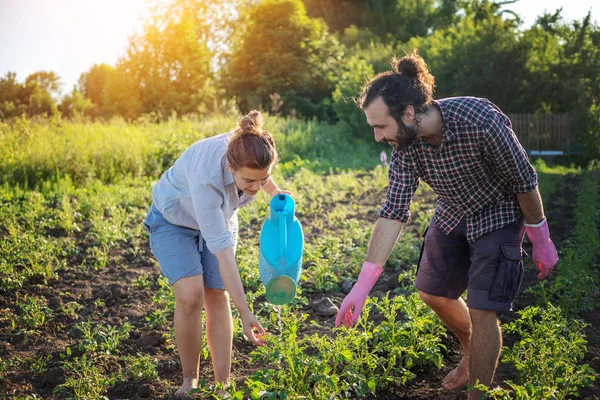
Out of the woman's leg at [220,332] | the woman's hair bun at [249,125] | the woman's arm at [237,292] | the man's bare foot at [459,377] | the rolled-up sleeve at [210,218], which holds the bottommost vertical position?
the man's bare foot at [459,377]

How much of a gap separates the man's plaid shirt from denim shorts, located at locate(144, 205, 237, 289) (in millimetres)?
825

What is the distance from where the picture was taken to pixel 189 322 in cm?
290

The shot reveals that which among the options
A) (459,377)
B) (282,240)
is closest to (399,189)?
(282,240)

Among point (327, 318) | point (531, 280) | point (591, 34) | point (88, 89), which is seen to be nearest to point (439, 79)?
point (591, 34)

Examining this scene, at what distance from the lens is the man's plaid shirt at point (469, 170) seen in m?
2.67

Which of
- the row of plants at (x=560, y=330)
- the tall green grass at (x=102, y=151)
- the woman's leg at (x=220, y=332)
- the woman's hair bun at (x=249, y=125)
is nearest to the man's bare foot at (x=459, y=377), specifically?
the row of plants at (x=560, y=330)

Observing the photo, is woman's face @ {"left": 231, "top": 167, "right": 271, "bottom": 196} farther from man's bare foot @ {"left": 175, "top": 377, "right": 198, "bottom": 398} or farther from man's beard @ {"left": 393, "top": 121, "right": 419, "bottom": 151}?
man's bare foot @ {"left": 175, "top": 377, "right": 198, "bottom": 398}

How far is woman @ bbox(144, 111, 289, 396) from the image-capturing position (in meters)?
2.63

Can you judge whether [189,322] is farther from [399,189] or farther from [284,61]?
[284,61]

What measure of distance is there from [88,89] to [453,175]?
33.5 m

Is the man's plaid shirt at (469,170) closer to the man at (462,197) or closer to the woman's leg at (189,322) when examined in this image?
the man at (462,197)

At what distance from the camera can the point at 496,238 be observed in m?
2.77

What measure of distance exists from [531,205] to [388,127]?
698mm

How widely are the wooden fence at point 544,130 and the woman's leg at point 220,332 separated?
639 inches
